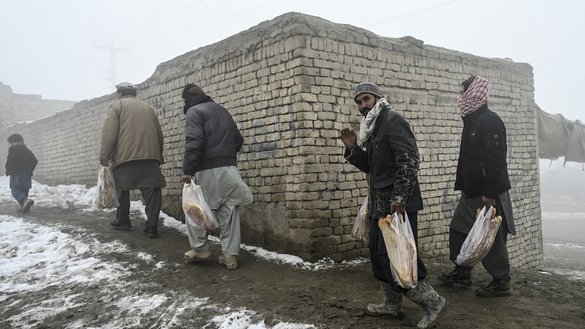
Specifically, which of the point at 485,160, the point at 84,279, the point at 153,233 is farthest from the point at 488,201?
the point at 153,233

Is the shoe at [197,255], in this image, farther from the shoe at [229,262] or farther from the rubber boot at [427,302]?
the rubber boot at [427,302]

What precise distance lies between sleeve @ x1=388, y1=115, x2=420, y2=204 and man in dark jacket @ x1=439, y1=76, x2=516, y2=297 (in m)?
0.87

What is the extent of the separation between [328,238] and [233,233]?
39.5 inches

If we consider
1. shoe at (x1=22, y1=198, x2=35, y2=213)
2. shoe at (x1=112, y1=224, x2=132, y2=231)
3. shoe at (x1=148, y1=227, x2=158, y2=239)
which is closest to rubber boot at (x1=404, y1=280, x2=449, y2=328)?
shoe at (x1=148, y1=227, x2=158, y2=239)

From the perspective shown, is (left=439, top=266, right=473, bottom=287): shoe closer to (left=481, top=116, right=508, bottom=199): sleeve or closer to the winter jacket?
(left=481, top=116, right=508, bottom=199): sleeve

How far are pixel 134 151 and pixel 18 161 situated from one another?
159 inches

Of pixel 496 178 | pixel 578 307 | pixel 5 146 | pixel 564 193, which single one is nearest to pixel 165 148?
pixel 496 178

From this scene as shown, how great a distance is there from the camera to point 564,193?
3123cm

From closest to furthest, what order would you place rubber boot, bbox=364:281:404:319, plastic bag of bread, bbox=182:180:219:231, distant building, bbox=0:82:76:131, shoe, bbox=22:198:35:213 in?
rubber boot, bbox=364:281:404:319 < plastic bag of bread, bbox=182:180:219:231 < shoe, bbox=22:198:35:213 < distant building, bbox=0:82:76:131

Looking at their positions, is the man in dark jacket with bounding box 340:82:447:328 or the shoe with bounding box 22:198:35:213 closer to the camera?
the man in dark jacket with bounding box 340:82:447:328

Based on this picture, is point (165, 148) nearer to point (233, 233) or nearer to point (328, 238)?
point (233, 233)

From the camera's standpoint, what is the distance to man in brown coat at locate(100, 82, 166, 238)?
201 inches

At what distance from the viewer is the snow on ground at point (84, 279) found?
3064 millimetres

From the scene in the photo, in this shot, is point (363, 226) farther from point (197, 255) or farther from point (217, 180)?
point (197, 255)
